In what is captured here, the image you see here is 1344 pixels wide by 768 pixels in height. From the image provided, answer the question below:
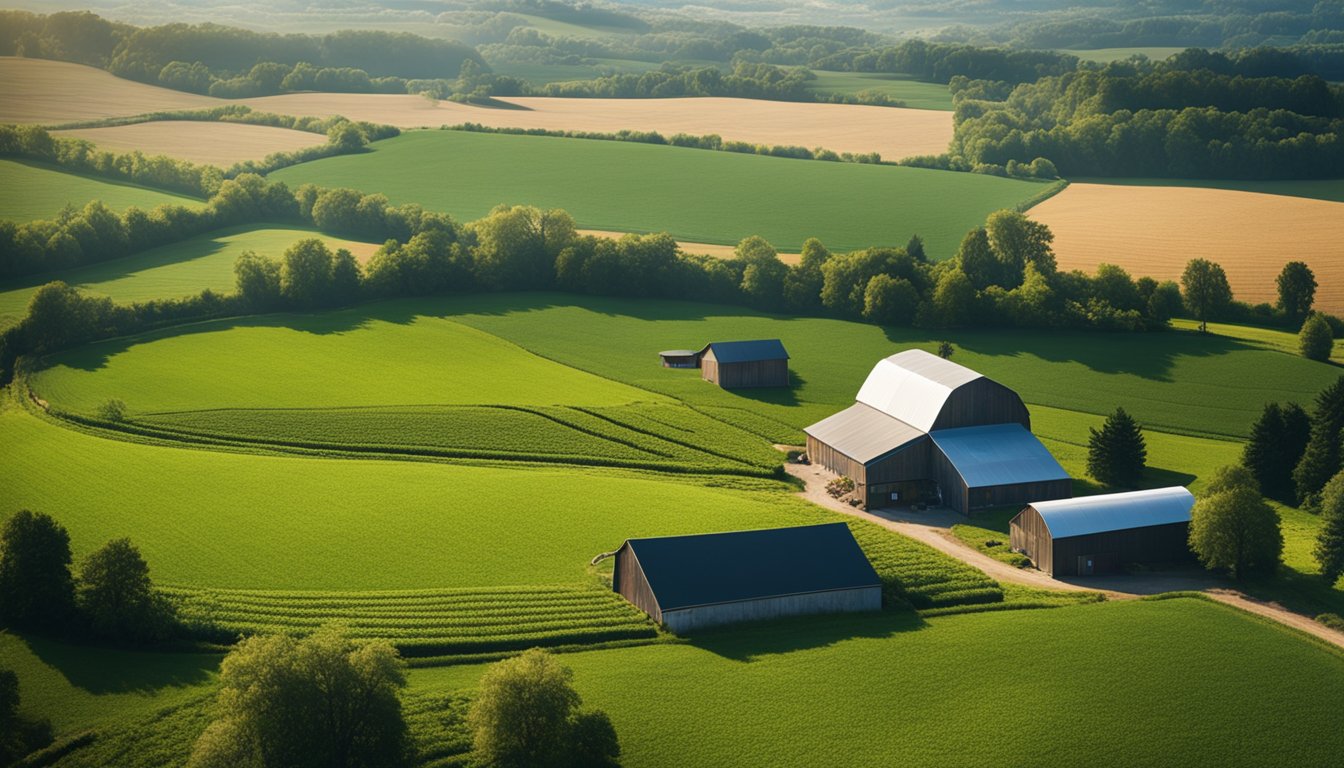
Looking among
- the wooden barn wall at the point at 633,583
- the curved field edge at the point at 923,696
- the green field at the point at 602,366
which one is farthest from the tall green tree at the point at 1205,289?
the wooden barn wall at the point at 633,583

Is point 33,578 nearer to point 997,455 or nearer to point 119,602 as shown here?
point 119,602

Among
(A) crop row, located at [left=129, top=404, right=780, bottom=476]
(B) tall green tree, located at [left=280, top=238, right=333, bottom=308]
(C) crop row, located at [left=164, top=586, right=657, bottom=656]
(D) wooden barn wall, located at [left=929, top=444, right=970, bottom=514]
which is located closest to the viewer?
(C) crop row, located at [left=164, top=586, right=657, bottom=656]

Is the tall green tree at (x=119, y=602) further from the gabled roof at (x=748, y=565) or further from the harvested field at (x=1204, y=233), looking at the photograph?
the harvested field at (x=1204, y=233)

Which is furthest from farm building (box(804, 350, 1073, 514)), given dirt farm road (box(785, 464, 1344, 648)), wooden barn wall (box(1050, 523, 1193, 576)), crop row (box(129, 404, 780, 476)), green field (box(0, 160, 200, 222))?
green field (box(0, 160, 200, 222))

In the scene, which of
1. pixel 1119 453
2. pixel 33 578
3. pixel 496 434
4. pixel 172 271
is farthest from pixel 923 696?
pixel 172 271

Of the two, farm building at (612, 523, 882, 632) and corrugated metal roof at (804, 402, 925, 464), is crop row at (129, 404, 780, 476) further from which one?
farm building at (612, 523, 882, 632)

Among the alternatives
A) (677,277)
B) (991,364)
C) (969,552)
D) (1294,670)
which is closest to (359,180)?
(677,277)

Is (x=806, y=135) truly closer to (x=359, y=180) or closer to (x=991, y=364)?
(x=359, y=180)
